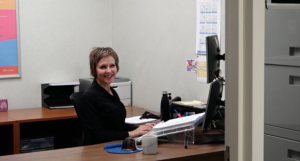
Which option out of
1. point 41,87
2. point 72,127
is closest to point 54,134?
point 72,127

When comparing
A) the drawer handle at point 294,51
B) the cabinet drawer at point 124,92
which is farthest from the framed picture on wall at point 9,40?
A: the drawer handle at point 294,51

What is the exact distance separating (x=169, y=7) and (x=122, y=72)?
109cm

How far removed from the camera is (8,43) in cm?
411

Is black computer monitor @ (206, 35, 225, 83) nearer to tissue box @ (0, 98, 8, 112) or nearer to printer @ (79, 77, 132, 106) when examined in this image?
printer @ (79, 77, 132, 106)

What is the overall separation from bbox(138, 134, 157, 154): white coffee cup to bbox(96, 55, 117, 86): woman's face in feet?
2.45

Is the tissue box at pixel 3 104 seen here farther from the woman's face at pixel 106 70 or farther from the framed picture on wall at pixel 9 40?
the woman's face at pixel 106 70

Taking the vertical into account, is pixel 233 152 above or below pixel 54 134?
above

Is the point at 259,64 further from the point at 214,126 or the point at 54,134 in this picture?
the point at 54,134

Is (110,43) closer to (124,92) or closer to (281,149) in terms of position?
(124,92)

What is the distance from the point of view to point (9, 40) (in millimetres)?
4113

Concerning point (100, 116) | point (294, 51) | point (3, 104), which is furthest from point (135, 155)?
point (3, 104)

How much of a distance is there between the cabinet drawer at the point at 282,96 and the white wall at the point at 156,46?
0.84 meters

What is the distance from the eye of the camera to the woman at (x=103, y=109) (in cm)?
270

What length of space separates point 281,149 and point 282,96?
330 millimetres
